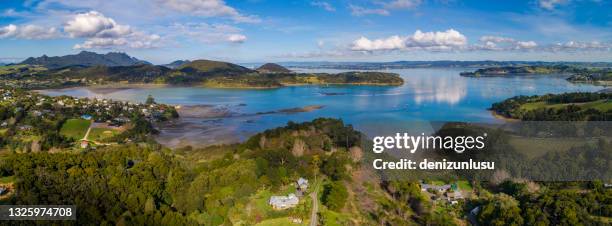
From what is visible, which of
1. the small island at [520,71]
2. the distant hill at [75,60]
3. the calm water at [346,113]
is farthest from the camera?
the distant hill at [75,60]

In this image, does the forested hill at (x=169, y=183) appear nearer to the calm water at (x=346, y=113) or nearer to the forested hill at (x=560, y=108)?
the calm water at (x=346, y=113)

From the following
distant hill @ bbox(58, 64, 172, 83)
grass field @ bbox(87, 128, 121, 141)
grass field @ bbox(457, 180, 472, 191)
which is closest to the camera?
grass field @ bbox(457, 180, 472, 191)

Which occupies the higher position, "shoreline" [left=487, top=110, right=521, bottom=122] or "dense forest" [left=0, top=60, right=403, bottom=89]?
"dense forest" [left=0, top=60, right=403, bottom=89]

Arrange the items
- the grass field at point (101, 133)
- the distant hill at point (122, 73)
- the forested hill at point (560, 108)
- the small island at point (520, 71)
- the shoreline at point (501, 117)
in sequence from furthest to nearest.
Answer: the small island at point (520, 71) → the distant hill at point (122, 73) → the shoreline at point (501, 117) → the forested hill at point (560, 108) → the grass field at point (101, 133)

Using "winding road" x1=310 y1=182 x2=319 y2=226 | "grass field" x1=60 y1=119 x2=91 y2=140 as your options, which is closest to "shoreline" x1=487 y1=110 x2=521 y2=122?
"winding road" x1=310 y1=182 x2=319 y2=226

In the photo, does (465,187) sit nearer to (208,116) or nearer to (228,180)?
(228,180)

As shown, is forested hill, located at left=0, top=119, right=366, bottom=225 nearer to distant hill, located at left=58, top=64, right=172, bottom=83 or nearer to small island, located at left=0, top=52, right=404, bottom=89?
small island, located at left=0, top=52, right=404, bottom=89

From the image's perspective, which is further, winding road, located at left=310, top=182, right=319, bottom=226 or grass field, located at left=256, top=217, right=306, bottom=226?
winding road, located at left=310, top=182, right=319, bottom=226

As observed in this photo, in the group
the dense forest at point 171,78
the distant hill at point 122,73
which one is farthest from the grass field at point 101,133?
the distant hill at point 122,73

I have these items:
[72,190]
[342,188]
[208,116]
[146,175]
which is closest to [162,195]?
[146,175]
